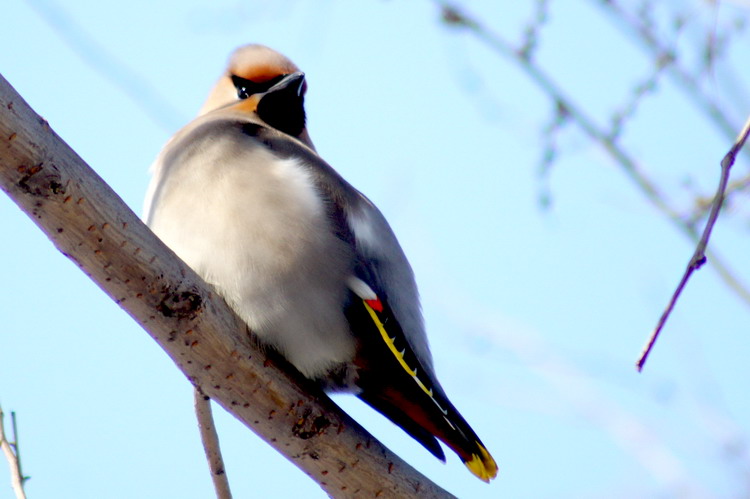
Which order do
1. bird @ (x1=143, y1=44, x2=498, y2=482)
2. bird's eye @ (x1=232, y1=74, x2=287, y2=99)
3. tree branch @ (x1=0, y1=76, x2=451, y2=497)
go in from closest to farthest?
tree branch @ (x1=0, y1=76, x2=451, y2=497) < bird @ (x1=143, y1=44, x2=498, y2=482) < bird's eye @ (x1=232, y1=74, x2=287, y2=99)

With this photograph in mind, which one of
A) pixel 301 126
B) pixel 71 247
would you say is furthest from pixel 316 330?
pixel 301 126

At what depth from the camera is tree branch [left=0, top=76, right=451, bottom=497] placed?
2.33 m

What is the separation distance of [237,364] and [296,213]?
2.11 feet

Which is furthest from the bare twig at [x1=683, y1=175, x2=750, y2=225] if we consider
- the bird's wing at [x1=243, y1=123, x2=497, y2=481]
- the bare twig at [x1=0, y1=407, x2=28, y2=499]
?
the bare twig at [x1=0, y1=407, x2=28, y2=499]

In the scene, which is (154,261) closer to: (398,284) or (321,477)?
(321,477)

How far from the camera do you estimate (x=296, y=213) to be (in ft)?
10.4

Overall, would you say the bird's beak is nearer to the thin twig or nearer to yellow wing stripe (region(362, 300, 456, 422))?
yellow wing stripe (region(362, 300, 456, 422))

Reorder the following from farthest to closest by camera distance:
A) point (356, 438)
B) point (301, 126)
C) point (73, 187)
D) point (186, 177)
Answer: point (301, 126), point (186, 177), point (356, 438), point (73, 187)

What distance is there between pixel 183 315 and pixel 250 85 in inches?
77.9

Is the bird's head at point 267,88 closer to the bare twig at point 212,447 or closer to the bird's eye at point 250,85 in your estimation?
the bird's eye at point 250,85

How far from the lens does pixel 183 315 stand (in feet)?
8.44

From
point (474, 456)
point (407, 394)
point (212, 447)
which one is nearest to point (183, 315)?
point (212, 447)

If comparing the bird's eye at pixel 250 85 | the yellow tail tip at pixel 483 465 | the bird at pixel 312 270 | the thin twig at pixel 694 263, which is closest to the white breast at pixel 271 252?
the bird at pixel 312 270

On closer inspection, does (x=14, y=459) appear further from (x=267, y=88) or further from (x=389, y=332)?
(x=267, y=88)
